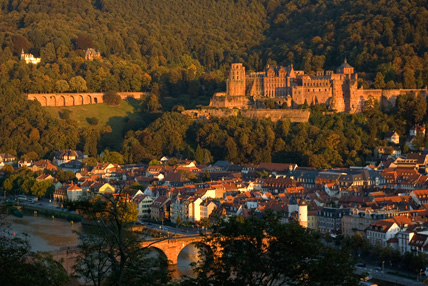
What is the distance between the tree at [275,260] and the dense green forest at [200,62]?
3726cm

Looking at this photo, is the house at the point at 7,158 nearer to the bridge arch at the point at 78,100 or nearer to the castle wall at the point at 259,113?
the bridge arch at the point at 78,100

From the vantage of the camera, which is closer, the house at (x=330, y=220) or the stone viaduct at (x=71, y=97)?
the house at (x=330, y=220)

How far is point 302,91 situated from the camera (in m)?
59.8

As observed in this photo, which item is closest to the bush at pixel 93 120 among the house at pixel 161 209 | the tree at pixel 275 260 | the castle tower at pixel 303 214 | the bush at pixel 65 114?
the bush at pixel 65 114

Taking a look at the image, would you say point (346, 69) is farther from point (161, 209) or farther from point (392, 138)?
point (161, 209)

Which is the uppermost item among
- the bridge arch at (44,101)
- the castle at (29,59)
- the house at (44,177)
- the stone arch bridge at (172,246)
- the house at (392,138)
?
the castle at (29,59)

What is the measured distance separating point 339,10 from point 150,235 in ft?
158

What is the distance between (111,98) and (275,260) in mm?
55082

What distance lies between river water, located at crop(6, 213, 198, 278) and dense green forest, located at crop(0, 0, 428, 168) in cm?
1616

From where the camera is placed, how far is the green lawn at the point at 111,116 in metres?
62.7

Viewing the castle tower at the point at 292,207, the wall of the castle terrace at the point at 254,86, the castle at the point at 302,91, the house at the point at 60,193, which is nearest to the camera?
the castle tower at the point at 292,207

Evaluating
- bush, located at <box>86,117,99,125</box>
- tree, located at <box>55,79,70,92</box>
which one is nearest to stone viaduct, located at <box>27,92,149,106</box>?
tree, located at <box>55,79,70,92</box>

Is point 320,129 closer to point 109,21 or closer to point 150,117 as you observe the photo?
point 150,117

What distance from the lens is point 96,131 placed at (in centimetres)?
6166
